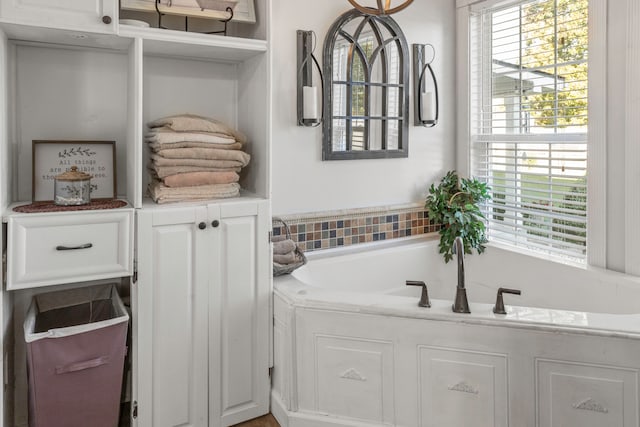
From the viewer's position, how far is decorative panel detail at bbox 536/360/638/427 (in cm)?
166

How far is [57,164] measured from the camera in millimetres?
2033

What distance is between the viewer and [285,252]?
2451mm

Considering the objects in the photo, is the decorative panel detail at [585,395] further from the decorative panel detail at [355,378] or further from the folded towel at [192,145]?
the folded towel at [192,145]

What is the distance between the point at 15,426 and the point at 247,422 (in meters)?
0.93

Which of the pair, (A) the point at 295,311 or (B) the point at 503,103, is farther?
(B) the point at 503,103

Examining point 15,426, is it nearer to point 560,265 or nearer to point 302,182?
point 302,182

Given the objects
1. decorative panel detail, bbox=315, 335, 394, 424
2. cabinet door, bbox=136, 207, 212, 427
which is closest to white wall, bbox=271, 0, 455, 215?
cabinet door, bbox=136, 207, 212, 427

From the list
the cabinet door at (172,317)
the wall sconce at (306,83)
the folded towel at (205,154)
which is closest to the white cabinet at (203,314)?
the cabinet door at (172,317)

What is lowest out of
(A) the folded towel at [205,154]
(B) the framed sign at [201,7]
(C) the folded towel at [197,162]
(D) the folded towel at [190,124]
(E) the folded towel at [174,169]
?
(E) the folded towel at [174,169]

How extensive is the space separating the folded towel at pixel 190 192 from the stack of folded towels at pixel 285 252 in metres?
0.37

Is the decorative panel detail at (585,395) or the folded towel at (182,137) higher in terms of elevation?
the folded towel at (182,137)

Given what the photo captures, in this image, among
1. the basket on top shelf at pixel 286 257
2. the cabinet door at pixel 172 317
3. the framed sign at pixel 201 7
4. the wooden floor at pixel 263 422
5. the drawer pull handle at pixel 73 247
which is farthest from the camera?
the basket on top shelf at pixel 286 257

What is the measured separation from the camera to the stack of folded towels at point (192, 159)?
6.67 feet

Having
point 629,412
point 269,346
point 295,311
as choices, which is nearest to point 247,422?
point 269,346
